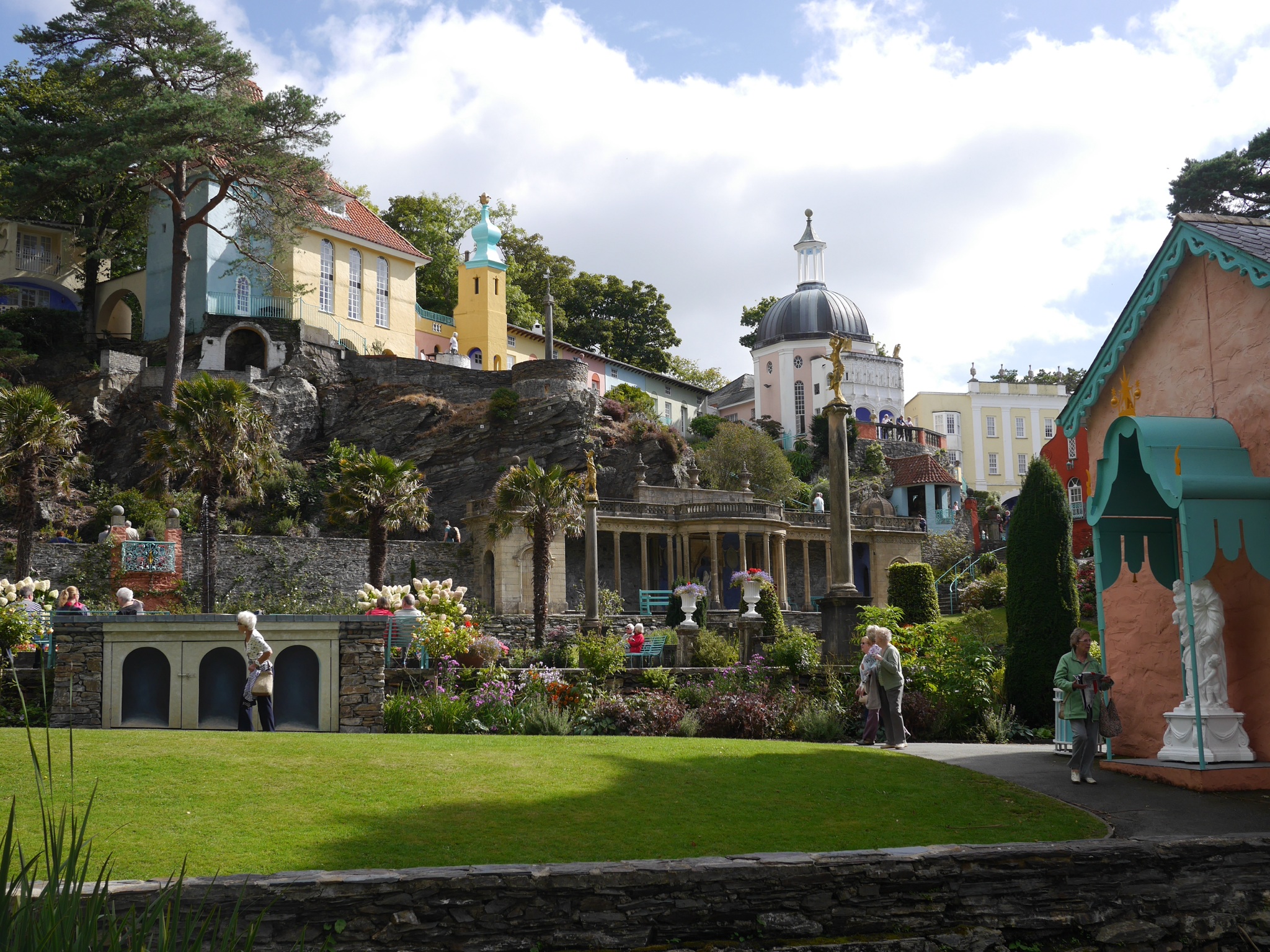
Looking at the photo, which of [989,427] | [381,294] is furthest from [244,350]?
[989,427]

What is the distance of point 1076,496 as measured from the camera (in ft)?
144

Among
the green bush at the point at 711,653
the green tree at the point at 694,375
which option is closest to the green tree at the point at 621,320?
the green tree at the point at 694,375

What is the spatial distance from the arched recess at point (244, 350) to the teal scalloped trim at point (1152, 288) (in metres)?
39.0

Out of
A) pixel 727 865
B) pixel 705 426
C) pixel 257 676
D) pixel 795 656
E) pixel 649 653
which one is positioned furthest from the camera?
pixel 705 426

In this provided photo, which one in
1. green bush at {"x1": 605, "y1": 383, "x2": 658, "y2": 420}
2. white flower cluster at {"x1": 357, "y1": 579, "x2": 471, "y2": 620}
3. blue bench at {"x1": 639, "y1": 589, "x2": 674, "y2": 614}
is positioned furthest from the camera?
green bush at {"x1": 605, "y1": 383, "x2": 658, "y2": 420}

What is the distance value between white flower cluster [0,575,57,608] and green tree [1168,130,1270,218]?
147 feet

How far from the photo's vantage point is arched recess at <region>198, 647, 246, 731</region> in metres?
14.2

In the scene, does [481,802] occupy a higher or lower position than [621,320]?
lower

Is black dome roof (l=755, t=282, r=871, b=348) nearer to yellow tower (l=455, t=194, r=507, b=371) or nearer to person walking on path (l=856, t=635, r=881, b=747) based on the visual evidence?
yellow tower (l=455, t=194, r=507, b=371)

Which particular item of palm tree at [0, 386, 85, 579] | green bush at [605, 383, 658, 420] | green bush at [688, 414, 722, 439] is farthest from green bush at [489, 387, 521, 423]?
palm tree at [0, 386, 85, 579]

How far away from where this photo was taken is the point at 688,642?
75.8 feet

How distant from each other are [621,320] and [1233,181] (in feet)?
113

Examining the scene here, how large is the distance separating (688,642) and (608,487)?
74.7 feet

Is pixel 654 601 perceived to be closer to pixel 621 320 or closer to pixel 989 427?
pixel 621 320
